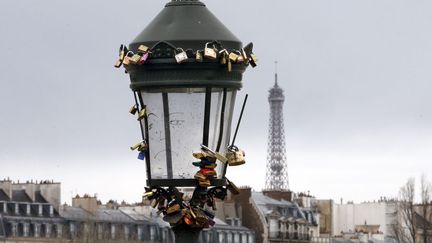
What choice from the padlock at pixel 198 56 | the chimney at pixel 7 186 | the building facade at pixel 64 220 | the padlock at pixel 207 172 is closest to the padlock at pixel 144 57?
the padlock at pixel 198 56

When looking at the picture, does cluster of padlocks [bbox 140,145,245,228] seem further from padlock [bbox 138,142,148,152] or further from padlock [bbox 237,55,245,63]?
padlock [bbox 237,55,245,63]

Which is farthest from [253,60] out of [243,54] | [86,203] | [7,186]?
[86,203]

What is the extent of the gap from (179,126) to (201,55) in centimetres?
45

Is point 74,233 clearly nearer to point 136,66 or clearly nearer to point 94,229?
point 94,229

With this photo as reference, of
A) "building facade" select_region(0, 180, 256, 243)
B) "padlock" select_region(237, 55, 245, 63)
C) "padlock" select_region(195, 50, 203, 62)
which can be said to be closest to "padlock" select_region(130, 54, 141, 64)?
"padlock" select_region(195, 50, 203, 62)

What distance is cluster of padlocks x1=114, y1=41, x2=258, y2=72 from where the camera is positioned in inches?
427

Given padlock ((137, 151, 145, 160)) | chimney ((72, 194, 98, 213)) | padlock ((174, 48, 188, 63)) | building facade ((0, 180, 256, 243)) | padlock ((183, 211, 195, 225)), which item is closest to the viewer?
padlock ((174, 48, 188, 63))

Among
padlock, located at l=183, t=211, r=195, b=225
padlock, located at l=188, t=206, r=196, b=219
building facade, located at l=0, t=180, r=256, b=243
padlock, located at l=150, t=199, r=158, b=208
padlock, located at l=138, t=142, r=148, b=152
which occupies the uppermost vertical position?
building facade, located at l=0, t=180, r=256, b=243

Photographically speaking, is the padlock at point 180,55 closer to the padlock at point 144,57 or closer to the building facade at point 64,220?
the padlock at point 144,57

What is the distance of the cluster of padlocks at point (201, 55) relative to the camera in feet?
35.6

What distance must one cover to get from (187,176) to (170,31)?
846 mm

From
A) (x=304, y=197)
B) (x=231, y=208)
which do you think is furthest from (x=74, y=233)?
(x=304, y=197)

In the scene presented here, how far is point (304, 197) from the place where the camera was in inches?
6093

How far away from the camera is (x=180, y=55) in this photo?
10.8 m
